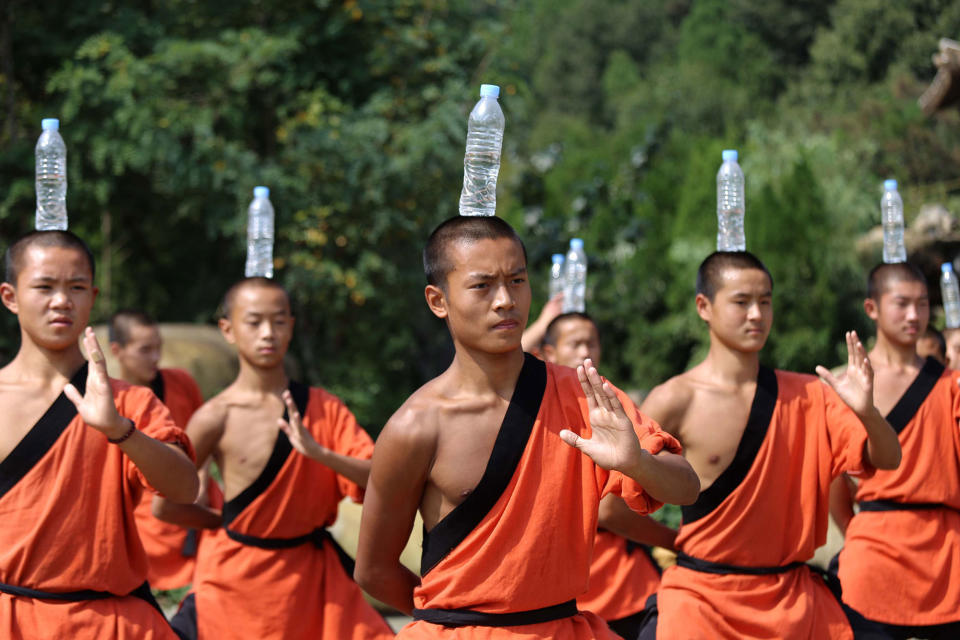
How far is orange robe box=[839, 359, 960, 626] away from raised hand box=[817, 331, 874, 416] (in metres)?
1.44

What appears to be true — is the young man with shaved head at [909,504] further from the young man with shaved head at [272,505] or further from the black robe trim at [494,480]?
the black robe trim at [494,480]

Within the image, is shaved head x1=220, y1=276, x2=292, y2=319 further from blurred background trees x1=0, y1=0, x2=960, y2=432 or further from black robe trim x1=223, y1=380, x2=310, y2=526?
blurred background trees x1=0, y1=0, x2=960, y2=432

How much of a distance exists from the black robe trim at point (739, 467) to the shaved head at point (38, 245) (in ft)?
7.73

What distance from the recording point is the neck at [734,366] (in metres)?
4.61

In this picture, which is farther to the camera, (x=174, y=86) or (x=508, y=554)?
(x=174, y=86)

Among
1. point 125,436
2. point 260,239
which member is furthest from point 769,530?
point 260,239

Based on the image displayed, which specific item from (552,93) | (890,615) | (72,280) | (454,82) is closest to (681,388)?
(890,615)

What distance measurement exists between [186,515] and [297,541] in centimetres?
49

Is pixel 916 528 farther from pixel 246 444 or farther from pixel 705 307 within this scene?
pixel 246 444

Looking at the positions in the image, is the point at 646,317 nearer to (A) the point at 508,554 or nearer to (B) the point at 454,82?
(B) the point at 454,82

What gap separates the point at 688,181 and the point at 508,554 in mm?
13979

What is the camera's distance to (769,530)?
431 centimetres

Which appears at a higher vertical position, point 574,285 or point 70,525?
point 574,285

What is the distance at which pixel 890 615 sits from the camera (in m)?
5.16
